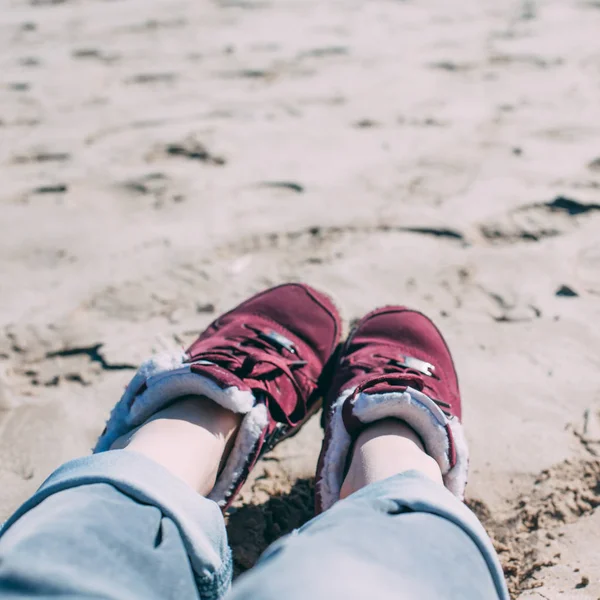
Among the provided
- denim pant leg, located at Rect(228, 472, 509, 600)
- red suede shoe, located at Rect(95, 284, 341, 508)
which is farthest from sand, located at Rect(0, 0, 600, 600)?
denim pant leg, located at Rect(228, 472, 509, 600)

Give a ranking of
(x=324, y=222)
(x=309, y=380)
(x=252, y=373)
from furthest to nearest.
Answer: (x=324, y=222), (x=309, y=380), (x=252, y=373)

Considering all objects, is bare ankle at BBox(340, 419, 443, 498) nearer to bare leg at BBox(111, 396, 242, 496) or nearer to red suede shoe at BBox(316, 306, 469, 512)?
red suede shoe at BBox(316, 306, 469, 512)

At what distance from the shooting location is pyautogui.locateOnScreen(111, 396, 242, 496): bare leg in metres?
1.14

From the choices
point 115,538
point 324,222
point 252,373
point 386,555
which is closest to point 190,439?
point 252,373

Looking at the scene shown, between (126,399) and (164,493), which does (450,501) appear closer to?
(164,493)

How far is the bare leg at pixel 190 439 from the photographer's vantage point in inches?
44.9

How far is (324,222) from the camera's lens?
204 cm

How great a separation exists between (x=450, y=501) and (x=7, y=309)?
1.29 meters

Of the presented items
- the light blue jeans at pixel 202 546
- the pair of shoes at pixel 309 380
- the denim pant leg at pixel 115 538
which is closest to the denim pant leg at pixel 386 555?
the light blue jeans at pixel 202 546

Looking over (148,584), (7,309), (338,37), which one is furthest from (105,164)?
(148,584)

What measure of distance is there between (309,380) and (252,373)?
0.20 metres

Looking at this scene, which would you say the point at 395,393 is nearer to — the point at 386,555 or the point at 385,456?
the point at 385,456

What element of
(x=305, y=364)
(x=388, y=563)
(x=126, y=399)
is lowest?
(x=305, y=364)

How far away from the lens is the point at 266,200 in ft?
7.09
